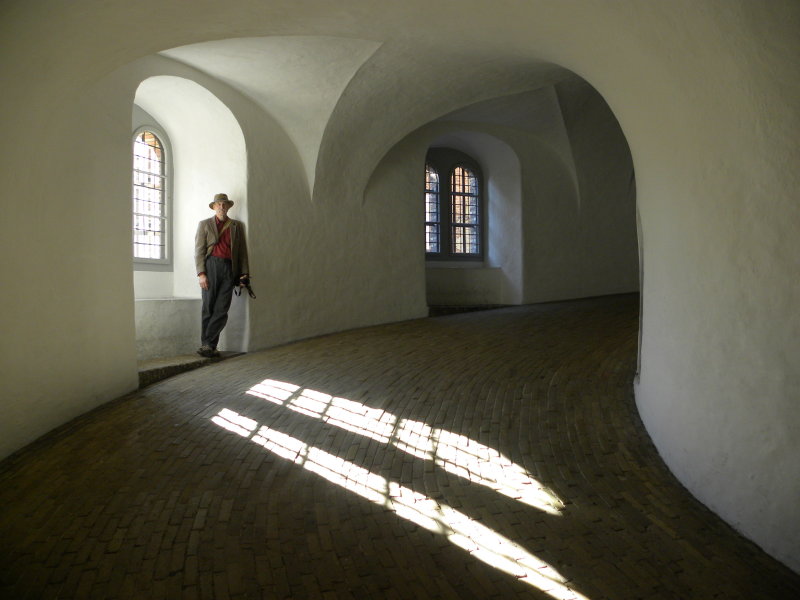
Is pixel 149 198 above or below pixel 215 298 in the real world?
above

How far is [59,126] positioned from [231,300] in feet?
13.1

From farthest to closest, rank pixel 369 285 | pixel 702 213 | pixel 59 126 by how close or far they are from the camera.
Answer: pixel 369 285 → pixel 59 126 → pixel 702 213

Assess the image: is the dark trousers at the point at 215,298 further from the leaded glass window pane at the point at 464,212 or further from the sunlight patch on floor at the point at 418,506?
the leaded glass window pane at the point at 464,212

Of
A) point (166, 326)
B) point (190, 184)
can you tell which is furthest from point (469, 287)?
point (166, 326)

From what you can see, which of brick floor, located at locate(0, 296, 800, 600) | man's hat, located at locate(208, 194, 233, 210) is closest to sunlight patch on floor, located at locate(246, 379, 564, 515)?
brick floor, located at locate(0, 296, 800, 600)

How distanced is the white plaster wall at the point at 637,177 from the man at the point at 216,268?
1.79 m

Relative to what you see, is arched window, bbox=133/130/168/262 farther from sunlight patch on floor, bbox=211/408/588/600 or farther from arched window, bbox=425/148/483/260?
arched window, bbox=425/148/483/260

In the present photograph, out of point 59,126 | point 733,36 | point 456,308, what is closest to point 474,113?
point 456,308

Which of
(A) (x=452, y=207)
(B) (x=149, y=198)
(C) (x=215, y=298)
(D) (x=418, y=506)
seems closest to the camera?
(D) (x=418, y=506)

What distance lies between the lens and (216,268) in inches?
344

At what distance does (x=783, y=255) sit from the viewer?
10.7ft

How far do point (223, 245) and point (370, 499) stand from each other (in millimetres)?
5512

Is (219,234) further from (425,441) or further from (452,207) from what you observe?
(452,207)

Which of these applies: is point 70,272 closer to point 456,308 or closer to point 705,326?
point 705,326
